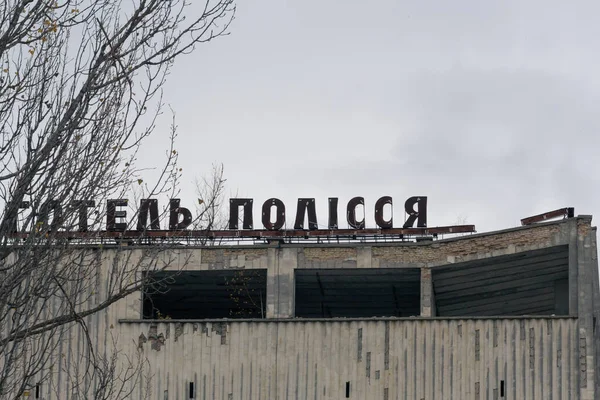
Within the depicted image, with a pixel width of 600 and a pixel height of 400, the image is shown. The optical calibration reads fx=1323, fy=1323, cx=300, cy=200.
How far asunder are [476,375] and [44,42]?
66.9 feet

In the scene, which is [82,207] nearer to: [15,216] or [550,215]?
[15,216]

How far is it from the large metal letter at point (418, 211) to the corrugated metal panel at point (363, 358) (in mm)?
4850

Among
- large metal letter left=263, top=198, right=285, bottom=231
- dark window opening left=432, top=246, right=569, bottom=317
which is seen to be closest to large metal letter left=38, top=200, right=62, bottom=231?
dark window opening left=432, top=246, right=569, bottom=317

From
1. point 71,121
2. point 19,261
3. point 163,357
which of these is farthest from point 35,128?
point 163,357

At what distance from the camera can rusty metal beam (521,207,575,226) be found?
3781cm

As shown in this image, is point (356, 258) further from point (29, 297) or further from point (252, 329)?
point (29, 297)

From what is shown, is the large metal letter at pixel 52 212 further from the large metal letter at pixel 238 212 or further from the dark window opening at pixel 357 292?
the large metal letter at pixel 238 212

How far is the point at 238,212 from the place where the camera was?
137 ft

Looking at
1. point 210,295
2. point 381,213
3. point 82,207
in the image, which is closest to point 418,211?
point 381,213

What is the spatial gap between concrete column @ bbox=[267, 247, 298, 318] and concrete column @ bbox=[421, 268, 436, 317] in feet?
12.4

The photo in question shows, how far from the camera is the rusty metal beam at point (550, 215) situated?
124 ft

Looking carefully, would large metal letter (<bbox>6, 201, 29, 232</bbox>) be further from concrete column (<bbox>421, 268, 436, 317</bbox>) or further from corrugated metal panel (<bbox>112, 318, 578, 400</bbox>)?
concrete column (<bbox>421, 268, 436, 317</bbox>)

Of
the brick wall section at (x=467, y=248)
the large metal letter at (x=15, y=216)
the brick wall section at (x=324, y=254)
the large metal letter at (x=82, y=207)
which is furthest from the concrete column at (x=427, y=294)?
the large metal letter at (x=15, y=216)

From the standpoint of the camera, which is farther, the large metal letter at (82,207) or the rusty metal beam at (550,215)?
the rusty metal beam at (550,215)
